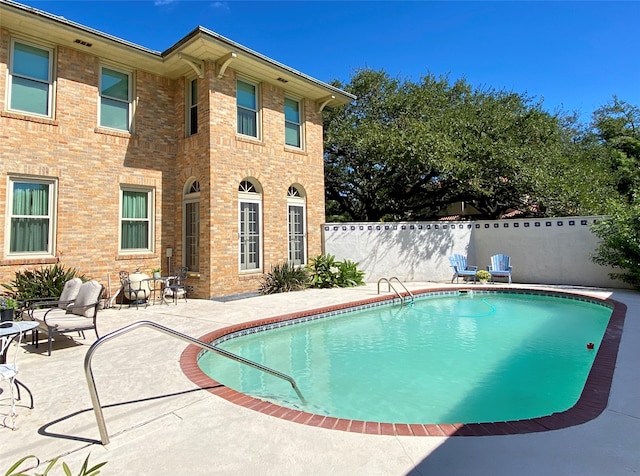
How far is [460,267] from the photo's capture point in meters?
14.9

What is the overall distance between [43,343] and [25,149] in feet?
17.4

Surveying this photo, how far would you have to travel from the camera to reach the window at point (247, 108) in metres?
11.7

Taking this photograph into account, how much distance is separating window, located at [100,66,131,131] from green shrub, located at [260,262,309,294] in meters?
5.99

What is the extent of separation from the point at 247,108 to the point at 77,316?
7.99 metres

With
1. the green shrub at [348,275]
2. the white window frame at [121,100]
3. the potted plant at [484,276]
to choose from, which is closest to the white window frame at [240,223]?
the green shrub at [348,275]

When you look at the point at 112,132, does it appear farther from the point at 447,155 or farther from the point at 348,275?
the point at 447,155

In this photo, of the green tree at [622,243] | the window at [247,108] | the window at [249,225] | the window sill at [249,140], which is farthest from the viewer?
the window at [247,108]

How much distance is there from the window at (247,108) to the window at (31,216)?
538cm

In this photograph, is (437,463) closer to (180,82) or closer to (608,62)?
(180,82)

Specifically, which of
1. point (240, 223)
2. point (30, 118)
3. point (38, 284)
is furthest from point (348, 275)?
point (30, 118)

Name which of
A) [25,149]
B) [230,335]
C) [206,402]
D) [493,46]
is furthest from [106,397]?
[493,46]

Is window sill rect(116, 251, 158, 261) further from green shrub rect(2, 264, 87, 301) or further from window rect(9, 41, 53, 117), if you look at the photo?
window rect(9, 41, 53, 117)

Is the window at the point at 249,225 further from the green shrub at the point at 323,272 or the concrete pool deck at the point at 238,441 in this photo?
the concrete pool deck at the point at 238,441

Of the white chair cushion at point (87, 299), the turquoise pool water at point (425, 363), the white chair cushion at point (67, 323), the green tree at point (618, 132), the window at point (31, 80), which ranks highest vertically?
the green tree at point (618, 132)
